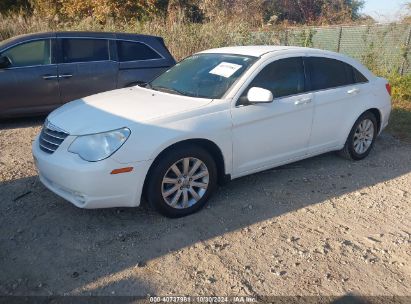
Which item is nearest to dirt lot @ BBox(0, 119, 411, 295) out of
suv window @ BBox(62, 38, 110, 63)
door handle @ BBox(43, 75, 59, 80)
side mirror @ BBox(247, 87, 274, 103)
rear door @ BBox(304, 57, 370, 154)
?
rear door @ BBox(304, 57, 370, 154)

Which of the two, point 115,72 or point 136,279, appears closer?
point 136,279

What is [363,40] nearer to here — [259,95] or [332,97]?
[332,97]

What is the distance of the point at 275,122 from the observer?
451cm

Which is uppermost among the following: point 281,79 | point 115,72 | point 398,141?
point 281,79

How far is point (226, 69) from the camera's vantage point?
4.56m

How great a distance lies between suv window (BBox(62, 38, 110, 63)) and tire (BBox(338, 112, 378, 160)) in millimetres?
4625

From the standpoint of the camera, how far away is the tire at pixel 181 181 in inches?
150

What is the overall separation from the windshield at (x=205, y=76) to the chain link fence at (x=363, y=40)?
740cm

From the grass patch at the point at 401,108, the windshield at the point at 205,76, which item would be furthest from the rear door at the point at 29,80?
the grass patch at the point at 401,108

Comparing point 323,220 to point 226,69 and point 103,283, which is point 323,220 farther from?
point 103,283

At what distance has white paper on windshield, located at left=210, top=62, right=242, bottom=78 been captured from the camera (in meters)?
4.49

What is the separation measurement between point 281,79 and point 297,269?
225cm

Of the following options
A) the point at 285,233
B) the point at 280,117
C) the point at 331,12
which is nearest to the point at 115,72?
the point at 280,117

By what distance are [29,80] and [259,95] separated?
4.57 metres
